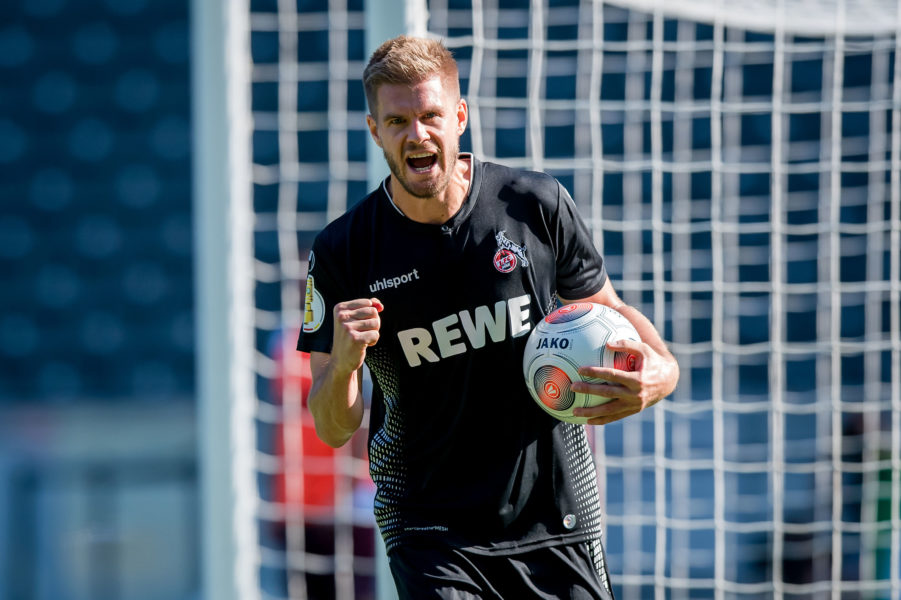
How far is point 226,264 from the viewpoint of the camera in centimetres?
378

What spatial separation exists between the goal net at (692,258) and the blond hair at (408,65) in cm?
185

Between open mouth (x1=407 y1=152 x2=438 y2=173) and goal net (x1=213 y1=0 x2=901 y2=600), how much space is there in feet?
6.36

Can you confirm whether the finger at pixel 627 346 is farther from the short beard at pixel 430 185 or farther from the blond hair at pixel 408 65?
the blond hair at pixel 408 65

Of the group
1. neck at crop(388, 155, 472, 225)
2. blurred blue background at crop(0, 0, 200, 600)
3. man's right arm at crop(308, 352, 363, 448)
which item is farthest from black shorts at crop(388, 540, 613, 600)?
blurred blue background at crop(0, 0, 200, 600)

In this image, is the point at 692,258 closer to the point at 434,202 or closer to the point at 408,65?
the point at 434,202

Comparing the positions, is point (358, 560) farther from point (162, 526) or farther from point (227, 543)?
point (162, 526)

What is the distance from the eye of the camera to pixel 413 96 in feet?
7.41

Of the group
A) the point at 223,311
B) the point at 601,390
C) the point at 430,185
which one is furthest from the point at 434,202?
the point at 223,311

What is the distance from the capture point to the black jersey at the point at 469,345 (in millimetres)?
2398

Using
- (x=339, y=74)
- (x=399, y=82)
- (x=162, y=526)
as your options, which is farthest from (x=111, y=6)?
(x=399, y=82)

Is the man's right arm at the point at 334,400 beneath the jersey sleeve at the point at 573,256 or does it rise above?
beneath

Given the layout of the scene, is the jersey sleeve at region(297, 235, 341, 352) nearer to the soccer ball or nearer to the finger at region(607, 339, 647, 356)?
the soccer ball

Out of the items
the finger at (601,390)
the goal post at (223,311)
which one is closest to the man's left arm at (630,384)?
the finger at (601,390)

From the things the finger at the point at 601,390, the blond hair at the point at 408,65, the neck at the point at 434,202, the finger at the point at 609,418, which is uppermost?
the blond hair at the point at 408,65
